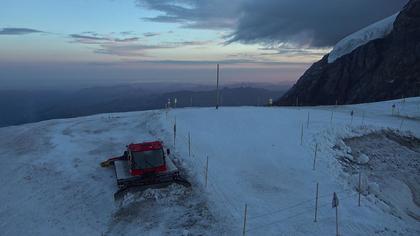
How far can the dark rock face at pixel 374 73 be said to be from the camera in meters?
89.1

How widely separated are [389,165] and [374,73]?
3013 inches

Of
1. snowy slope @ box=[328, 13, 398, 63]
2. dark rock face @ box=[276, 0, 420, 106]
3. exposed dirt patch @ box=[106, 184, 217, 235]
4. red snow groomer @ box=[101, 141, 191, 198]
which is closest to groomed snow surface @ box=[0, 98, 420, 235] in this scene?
exposed dirt patch @ box=[106, 184, 217, 235]

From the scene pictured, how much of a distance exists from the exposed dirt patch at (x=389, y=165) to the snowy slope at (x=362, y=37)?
8116 centimetres

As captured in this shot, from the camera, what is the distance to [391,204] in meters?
21.9

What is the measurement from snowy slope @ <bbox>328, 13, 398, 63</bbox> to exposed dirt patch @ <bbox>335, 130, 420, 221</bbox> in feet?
266

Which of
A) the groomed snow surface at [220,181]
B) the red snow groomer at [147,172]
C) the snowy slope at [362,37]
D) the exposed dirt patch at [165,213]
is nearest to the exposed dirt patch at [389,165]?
the groomed snow surface at [220,181]

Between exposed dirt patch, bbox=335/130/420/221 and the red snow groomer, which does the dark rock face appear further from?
the red snow groomer

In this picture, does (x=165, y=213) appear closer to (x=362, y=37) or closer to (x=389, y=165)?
(x=389, y=165)

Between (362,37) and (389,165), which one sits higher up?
(362,37)

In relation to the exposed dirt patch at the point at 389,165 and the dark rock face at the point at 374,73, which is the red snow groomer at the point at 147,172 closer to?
the exposed dirt patch at the point at 389,165

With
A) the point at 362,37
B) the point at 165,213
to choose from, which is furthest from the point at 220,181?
the point at 362,37

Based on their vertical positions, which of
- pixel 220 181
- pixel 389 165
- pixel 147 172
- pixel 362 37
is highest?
pixel 362 37

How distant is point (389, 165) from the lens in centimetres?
2808

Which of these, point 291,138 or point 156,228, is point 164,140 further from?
point 156,228
